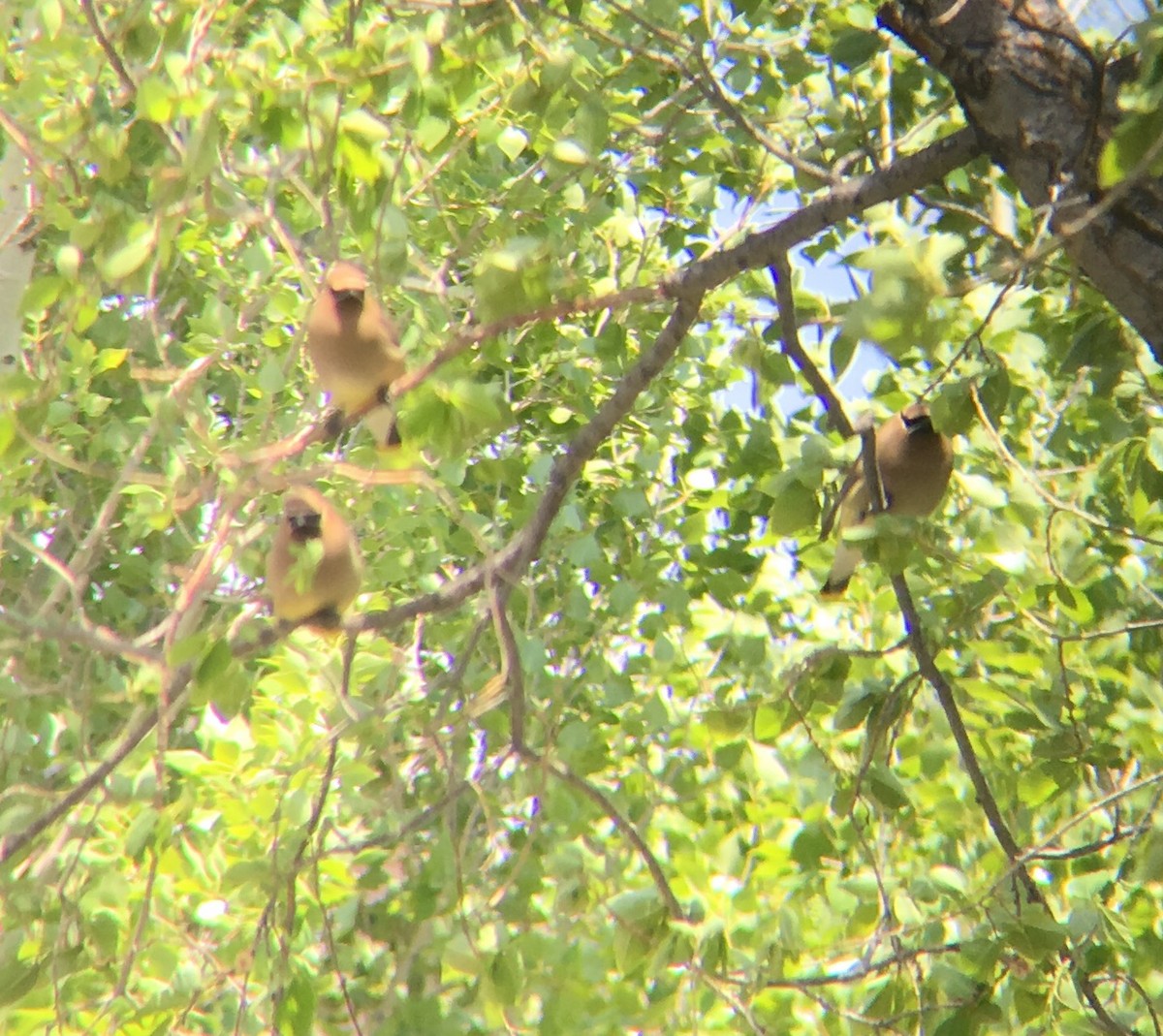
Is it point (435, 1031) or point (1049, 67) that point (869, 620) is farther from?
point (1049, 67)

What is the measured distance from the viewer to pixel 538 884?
1311 mm

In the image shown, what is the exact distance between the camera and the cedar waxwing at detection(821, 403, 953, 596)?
3.20 feet

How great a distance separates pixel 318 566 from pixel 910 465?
1.44 ft

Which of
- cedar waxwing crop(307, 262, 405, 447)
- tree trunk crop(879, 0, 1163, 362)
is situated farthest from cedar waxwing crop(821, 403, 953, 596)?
cedar waxwing crop(307, 262, 405, 447)

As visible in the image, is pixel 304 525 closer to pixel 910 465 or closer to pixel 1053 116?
pixel 910 465

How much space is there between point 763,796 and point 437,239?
2.71ft

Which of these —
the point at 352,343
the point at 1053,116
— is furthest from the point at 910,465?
the point at 352,343

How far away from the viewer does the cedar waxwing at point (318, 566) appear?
0.95 metres

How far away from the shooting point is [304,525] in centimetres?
96

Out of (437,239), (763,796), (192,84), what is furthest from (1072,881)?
(437,239)

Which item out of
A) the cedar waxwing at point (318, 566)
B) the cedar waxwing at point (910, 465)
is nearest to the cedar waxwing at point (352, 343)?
the cedar waxwing at point (318, 566)

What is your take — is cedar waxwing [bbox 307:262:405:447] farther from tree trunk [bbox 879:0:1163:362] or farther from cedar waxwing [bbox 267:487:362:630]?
tree trunk [bbox 879:0:1163:362]

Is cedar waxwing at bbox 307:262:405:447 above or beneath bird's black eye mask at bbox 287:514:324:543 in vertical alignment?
above

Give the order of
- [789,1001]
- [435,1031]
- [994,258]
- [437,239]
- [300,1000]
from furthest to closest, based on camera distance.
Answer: [437,239], [435,1031], [789,1001], [994,258], [300,1000]
